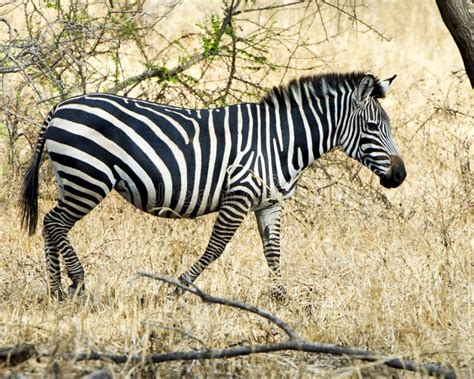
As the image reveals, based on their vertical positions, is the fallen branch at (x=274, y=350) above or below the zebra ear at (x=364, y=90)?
below

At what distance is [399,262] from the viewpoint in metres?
6.51

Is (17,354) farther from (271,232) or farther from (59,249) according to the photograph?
(271,232)

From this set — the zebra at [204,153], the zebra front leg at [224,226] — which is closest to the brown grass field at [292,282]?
the zebra front leg at [224,226]

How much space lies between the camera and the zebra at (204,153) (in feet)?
21.3

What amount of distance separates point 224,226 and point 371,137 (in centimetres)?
139

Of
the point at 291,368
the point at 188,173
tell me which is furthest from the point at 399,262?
the point at 291,368

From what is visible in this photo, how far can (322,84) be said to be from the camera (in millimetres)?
7254

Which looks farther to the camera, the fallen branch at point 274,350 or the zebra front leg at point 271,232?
the zebra front leg at point 271,232

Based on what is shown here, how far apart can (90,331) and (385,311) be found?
1.69m

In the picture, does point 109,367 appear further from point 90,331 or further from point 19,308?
point 19,308

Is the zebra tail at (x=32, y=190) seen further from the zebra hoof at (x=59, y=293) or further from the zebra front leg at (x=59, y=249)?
the zebra hoof at (x=59, y=293)

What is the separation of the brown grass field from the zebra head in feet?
1.65

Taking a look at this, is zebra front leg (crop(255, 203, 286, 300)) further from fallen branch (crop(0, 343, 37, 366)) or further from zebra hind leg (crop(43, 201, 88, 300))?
fallen branch (crop(0, 343, 37, 366))

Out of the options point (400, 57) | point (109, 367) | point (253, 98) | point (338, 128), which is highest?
point (400, 57)
